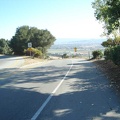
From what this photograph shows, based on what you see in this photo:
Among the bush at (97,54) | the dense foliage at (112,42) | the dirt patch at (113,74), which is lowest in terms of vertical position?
the dirt patch at (113,74)

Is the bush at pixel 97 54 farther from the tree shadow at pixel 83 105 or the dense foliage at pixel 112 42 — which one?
the tree shadow at pixel 83 105

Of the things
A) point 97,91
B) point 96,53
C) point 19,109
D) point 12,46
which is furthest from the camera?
point 12,46

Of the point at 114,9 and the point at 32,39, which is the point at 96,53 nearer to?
the point at 32,39

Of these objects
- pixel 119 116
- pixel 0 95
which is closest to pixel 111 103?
pixel 119 116

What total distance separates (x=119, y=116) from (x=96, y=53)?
134ft

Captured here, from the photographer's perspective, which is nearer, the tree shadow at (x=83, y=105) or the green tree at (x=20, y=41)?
the tree shadow at (x=83, y=105)

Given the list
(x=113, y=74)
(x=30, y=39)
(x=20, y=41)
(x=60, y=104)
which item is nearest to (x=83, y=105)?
(x=60, y=104)

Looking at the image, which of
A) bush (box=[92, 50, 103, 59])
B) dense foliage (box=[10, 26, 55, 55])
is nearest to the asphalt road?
bush (box=[92, 50, 103, 59])

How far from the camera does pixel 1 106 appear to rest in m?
9.98

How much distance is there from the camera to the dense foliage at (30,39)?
66312mm

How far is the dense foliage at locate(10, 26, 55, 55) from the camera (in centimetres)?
6631

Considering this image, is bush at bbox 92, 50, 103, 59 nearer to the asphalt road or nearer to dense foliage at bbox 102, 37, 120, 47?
dense foliage at bbox 102, 37, 120, 47

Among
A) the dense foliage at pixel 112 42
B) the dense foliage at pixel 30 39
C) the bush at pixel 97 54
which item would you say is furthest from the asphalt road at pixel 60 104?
the dense foliage at pixel 30 39

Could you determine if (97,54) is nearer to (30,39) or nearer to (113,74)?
(30,39)
